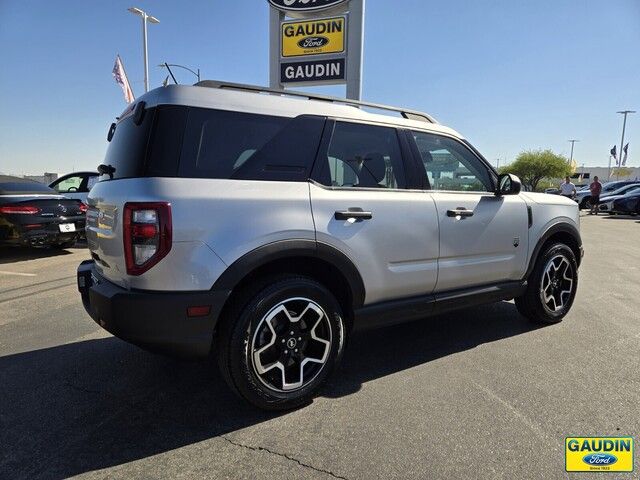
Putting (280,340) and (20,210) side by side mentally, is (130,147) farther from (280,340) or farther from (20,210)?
(20,210)

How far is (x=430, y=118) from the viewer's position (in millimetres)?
3734

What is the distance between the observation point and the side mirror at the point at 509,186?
3.72m

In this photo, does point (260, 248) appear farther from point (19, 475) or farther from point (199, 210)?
point (19, 475)

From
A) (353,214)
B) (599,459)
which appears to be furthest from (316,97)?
(599,459)

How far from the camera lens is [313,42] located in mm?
11766

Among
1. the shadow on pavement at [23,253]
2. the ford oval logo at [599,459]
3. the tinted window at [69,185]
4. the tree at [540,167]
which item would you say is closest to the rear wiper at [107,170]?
the ford oval logo at [599,459]

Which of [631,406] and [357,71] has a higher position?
[357,71]

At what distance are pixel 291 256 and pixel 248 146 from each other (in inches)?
28.3

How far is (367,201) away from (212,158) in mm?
1072

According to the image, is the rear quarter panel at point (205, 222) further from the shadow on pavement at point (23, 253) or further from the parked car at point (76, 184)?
the parked car at point (76, 184)

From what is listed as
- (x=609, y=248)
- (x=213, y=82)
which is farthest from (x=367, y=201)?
(x=609, y=248)

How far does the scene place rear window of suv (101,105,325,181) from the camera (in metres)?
2.40

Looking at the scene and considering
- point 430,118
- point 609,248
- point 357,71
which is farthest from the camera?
point 357,71

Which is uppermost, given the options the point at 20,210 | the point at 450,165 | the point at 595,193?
the point at 450,165
